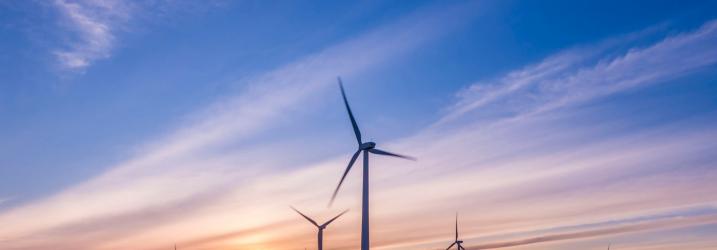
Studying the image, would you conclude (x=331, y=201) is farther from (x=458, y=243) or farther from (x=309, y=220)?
(x=458, y=243)

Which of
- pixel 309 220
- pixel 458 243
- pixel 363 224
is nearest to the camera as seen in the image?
pixel 363 224

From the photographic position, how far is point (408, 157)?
95.3 m

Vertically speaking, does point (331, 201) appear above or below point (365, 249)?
above

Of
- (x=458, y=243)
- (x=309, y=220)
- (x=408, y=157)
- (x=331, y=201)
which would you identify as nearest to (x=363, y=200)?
(x=331, y=201)

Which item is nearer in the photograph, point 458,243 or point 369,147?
point 369,147

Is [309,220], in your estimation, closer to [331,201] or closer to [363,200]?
[331,201]

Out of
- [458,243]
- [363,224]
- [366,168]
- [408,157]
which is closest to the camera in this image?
[363,224]

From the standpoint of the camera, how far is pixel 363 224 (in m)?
80.7

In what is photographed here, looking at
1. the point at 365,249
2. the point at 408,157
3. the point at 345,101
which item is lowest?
the point at 365,249

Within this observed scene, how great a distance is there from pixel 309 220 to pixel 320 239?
17.1 feet

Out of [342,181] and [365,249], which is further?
[342,181]

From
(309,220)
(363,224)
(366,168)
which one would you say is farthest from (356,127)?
(309,220)

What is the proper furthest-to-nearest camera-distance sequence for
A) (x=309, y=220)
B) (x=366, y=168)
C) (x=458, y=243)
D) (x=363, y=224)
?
(x=458, y=243) < (x=309, y=220) < (x=366, y=168) < (x=363, y=224)

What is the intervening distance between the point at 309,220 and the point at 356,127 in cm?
4911
